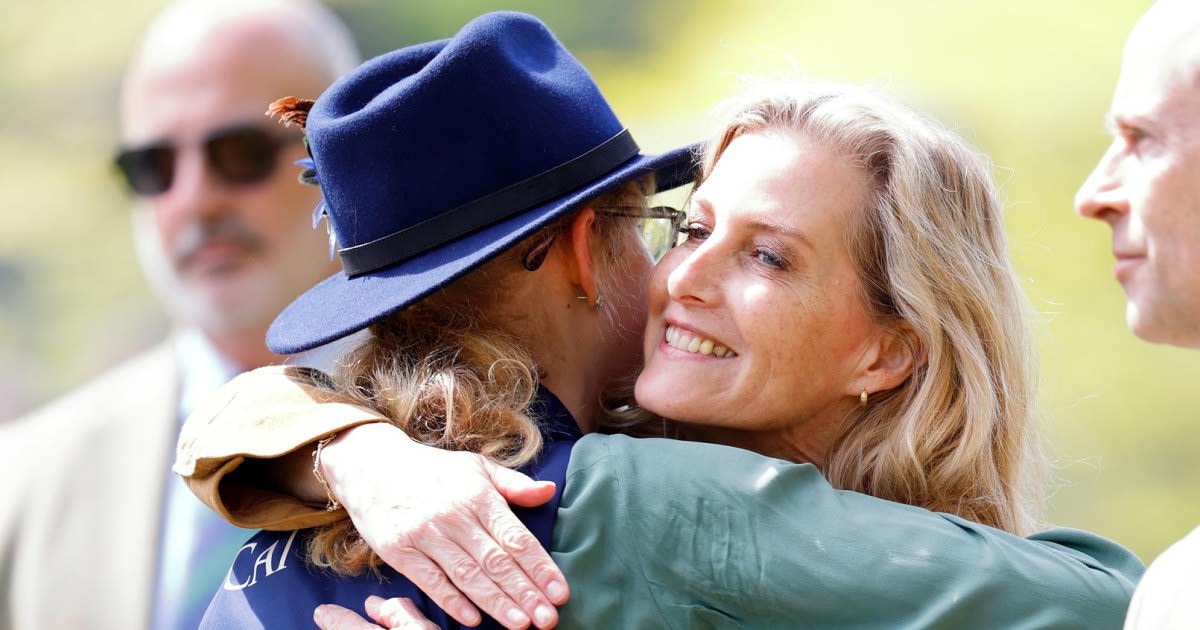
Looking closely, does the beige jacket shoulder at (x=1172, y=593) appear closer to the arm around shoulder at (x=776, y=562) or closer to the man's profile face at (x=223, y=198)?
the arm around shoulder at (x=776, y=562)

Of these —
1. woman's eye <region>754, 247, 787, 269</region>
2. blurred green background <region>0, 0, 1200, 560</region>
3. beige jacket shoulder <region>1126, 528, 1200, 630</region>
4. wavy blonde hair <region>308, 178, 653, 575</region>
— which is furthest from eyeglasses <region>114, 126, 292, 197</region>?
beige jacket shoulder <region>1126, 528, 1200, 630</region>

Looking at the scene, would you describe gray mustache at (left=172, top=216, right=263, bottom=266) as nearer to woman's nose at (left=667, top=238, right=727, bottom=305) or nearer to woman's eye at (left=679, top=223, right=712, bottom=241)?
woman's eye at (left=679, top=223, right=712, bottom=241)

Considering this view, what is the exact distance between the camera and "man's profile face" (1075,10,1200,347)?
3.52 ft

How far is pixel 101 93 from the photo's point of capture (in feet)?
12.6

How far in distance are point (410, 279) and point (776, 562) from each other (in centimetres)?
75

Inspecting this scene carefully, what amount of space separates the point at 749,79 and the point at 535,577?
48.8 inches

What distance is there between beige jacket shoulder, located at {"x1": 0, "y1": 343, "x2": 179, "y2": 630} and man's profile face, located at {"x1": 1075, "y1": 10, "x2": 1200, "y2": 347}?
3.31 meters

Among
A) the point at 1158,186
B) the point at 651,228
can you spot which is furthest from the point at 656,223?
the point at 1158,186

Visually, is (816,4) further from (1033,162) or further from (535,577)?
(535,577)

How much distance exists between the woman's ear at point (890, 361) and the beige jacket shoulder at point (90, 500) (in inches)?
101

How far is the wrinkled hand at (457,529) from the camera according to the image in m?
1.50

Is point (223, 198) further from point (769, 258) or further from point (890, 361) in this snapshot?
point (890, 361)

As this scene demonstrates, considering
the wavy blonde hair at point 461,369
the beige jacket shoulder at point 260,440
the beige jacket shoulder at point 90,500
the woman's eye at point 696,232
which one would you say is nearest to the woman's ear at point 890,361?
the woman's eye at point 696,232

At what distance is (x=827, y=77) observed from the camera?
12.6 feet
